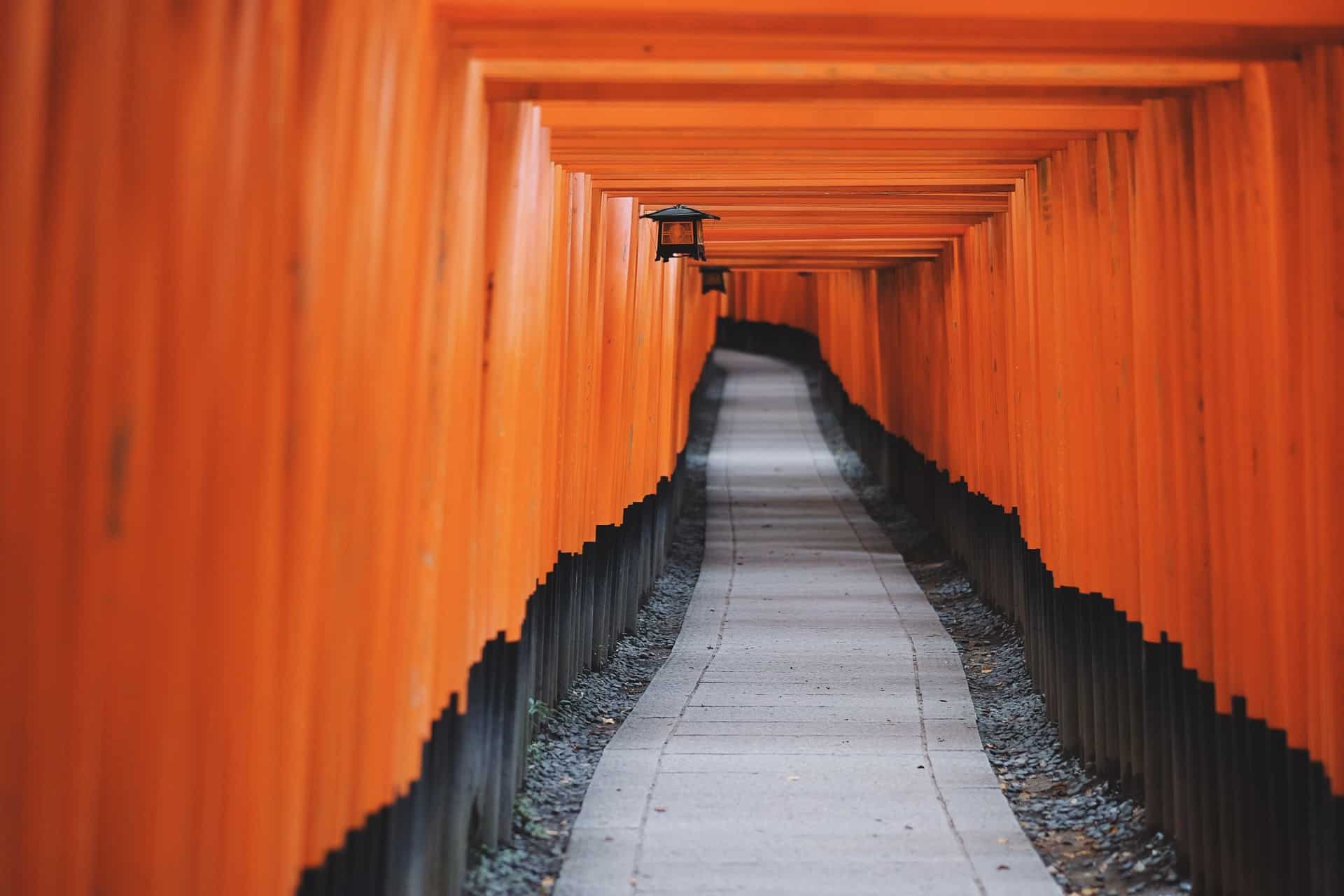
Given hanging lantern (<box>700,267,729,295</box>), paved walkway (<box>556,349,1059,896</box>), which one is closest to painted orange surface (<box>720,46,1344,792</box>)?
paved walkway (<box>556,349,1059,896</box>)

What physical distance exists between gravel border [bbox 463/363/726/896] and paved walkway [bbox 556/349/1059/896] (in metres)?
0.14

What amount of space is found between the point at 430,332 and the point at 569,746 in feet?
13.7

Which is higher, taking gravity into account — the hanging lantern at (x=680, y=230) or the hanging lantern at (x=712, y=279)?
the hanging lantern at (x=712, y=279)

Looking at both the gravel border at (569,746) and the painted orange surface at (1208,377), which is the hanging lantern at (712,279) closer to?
the gravel border at (569,746)

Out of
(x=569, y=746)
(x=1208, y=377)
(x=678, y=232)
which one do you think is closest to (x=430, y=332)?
(x=1208, y=377)

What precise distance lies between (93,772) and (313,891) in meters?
0.76

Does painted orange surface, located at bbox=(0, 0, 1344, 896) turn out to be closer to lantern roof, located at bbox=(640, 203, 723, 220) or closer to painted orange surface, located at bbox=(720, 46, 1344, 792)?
painted orange surface, located at bbox=(720, 46, 1344, 792)

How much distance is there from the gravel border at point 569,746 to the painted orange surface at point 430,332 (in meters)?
0.99

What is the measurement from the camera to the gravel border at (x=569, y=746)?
543 centimetres

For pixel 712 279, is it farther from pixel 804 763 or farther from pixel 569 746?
pixel 804 763

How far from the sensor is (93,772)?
8.95 ft

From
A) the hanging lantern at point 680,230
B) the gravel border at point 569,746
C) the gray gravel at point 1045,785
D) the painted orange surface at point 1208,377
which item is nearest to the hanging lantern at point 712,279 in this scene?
the gravel border at point 569,746

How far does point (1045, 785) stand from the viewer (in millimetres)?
6961

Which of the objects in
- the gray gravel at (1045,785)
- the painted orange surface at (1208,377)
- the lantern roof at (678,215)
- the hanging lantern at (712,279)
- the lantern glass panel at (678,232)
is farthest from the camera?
the hanging lantern at (712,279)
